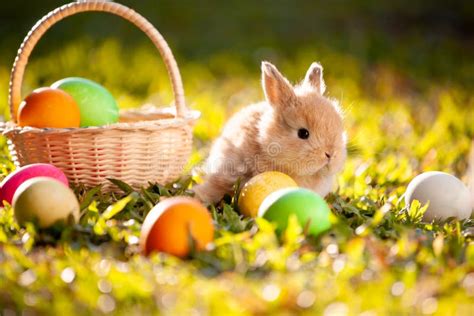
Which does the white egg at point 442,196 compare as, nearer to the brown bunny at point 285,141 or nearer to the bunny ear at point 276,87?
the brown bunny at point 285,141

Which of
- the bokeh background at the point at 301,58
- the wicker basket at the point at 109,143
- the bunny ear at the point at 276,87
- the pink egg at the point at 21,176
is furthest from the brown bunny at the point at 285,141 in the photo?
the pink egg at the point at 21,176

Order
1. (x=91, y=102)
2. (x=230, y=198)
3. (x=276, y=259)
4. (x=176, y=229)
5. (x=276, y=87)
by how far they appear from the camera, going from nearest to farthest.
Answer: (x=276, y=259), (x=176, y=229), (x=276, y=87), (x=230, y=198), (x=91, y=102)

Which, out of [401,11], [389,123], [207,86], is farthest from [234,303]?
[401,11]

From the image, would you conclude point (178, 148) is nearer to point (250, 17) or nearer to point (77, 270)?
point (77, 270)

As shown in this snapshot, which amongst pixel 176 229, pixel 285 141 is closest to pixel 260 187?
pixel 285 141

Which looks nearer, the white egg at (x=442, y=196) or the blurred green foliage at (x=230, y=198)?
the blurred green foliage at (x=230, y=198)

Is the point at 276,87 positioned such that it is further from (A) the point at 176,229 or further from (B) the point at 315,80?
(A) the point at 176,229

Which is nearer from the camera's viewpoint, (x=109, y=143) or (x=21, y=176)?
(x=21, y=176)
